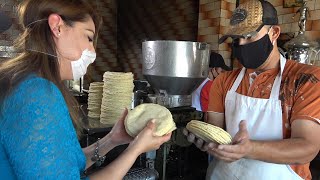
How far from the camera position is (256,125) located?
1480mm

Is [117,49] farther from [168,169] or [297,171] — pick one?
[297,171]

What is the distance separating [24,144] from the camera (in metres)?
0.83

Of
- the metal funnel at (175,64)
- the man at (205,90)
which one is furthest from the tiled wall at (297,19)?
the metal funnel at (175,64)

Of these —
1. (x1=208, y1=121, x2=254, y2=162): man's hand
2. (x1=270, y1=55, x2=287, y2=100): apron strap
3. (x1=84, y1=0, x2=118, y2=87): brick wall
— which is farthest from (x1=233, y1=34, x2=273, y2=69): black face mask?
(x1=84, y1=0, x2=118, y2=87): brick wall

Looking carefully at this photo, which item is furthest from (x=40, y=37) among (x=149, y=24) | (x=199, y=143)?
(x=149, y=24)

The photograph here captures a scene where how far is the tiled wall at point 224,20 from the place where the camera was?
2809 mm

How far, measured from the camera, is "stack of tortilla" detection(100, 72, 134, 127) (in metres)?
1.95

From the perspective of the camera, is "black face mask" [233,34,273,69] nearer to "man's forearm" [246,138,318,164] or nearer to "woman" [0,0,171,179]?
"man's forearm" [246,138,318,164]

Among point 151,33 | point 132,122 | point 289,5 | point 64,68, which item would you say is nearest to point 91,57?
point 64,68

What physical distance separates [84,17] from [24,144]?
52 centimetres

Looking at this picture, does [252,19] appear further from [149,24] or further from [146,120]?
[149,24]

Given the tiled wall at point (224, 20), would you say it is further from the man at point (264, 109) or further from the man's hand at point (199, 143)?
the man's hand at point (199, 143)

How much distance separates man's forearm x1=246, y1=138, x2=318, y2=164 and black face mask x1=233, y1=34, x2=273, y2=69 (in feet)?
1.53

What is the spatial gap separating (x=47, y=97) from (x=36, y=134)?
12 centimetres
